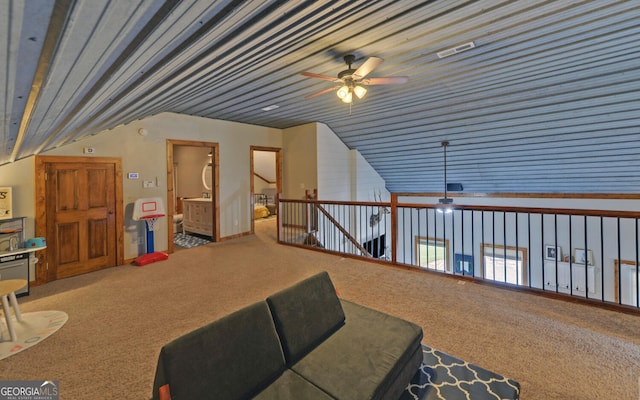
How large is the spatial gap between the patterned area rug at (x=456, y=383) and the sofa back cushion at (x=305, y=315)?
0.69 metres

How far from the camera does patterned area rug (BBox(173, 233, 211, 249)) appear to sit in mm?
5990

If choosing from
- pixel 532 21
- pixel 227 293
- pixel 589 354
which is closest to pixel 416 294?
pixel 589 354

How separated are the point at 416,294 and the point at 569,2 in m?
3.12

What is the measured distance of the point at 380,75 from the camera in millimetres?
3838

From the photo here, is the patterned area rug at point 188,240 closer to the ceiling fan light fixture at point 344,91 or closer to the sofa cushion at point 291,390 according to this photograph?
the ceiling fan light fixture at point 344,91

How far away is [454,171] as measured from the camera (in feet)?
22.6

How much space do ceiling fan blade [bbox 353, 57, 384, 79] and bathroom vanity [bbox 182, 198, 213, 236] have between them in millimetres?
4562

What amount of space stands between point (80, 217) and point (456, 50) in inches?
224

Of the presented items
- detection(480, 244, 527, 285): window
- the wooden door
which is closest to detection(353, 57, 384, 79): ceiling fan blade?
the wooden door

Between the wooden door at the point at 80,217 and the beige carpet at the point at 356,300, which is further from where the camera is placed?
the wooden door at the point at 80,217

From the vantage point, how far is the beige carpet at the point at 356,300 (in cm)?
196

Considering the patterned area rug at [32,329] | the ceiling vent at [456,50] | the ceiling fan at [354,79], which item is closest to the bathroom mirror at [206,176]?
the patterned area rug at [32,329]

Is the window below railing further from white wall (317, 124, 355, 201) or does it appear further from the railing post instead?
the railing post

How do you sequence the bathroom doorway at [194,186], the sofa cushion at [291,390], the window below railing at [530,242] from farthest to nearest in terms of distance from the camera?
the window below railing at [530,242] < the bathroom doorway at [194,186] < the sofa cushion at [291,390]
